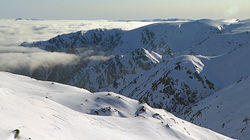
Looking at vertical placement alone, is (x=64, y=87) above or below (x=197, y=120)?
above

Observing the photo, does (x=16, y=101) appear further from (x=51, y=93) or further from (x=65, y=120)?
(x=51, y=93)

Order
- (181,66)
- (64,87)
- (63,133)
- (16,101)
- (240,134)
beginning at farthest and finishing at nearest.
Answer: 1. (181,66)
2. (64,87)
3. (240,134)
4. (16,101)
5. (63,133)

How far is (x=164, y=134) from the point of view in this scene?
64.2 feet

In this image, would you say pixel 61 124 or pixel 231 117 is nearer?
pixel 61 124

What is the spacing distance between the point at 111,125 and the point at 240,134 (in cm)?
2288

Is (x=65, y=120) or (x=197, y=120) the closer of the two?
(x=65, y=120)

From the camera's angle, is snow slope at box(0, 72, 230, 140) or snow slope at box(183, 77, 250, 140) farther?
snow slope at box(183, 77, 250, 140)

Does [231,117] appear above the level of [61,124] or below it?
below

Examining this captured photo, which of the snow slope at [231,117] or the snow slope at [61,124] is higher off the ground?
the snow slope at [61,124]

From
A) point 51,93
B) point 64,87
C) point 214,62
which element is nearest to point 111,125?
point 51,93

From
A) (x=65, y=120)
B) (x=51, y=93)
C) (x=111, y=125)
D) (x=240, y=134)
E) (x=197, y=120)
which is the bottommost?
(x=197, y=120)

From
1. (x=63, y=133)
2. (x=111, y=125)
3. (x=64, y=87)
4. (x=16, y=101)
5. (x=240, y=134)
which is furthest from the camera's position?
(x=64, y=87)

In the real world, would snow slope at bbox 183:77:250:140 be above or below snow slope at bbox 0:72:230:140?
below

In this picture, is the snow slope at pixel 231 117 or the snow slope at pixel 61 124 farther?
the snow slope at pixel 231 117
